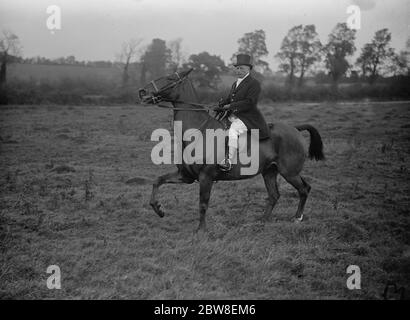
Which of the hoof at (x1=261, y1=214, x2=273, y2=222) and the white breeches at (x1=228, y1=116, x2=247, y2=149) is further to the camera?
the hoof at (x1=261, y1=214, x2=273, y2=222)

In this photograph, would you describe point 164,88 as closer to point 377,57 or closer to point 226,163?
point 226,163

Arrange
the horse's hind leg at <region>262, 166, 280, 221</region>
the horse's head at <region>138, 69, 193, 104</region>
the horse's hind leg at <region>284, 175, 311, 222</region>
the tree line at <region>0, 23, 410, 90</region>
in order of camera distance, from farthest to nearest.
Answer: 1. the tree line at <region>0, 23, 410, 90</region>
2. the horse's hind leg at <region>262, 166, 280, 221</region>
3. the horse's hind leg at <region>284, 175, 311, 222</region>
4. the horse's head at <region>138, 69, 193, 104</region>

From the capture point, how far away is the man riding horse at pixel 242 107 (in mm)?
7816

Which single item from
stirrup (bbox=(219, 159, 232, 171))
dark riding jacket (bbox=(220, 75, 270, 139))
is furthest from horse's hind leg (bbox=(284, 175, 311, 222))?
stirrup (bbox=(219, 159, 232, 171))

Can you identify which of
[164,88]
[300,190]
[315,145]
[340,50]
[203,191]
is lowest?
[300,190]

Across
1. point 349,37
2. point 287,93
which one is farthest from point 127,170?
point 349,37

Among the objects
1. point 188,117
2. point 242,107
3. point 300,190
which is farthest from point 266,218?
point 188,117

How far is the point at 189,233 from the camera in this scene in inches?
304

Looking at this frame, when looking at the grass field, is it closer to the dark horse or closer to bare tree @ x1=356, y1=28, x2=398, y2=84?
the dark horse

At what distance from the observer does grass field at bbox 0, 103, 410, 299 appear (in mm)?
5691

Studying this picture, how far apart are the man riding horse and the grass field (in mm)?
1659

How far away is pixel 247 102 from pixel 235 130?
59 cm

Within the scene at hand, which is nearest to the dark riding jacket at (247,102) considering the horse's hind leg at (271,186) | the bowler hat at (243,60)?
the bowler hat at (243,60)

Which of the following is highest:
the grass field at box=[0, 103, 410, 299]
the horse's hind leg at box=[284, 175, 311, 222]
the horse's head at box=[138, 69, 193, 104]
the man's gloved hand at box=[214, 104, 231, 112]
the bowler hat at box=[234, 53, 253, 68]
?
the bowler hat at box=[234, 53, 253, 68]
